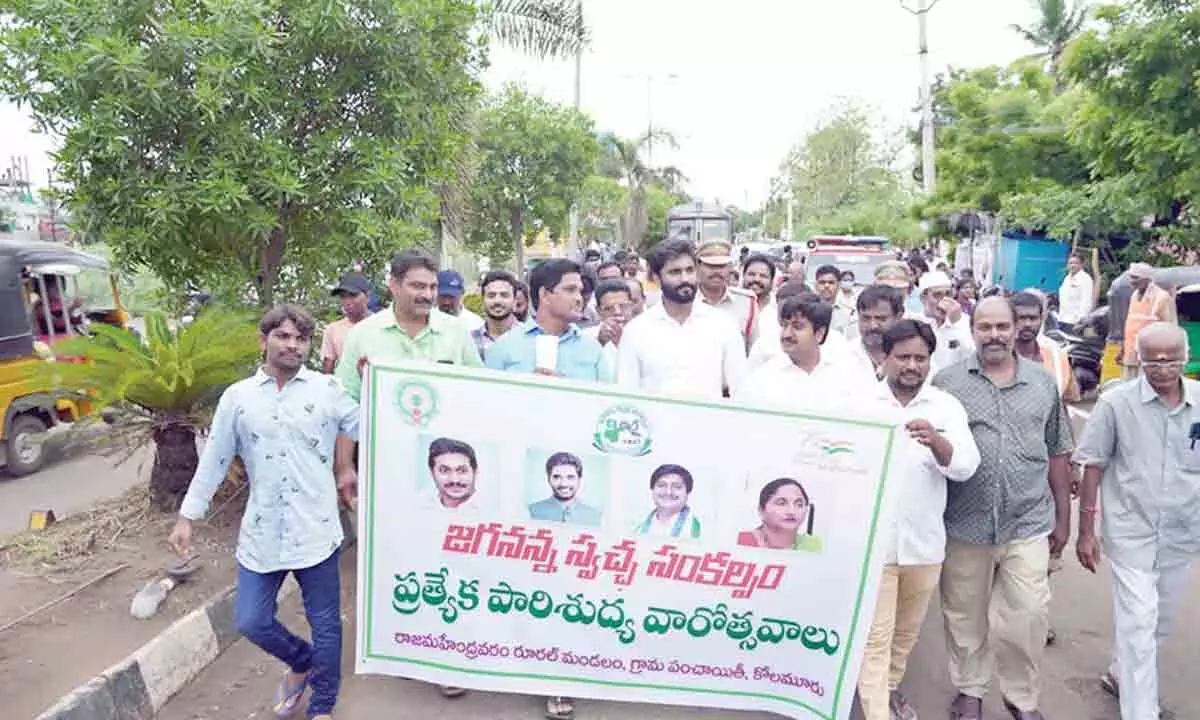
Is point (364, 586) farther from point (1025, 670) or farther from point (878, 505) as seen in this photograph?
point (1025, 670)

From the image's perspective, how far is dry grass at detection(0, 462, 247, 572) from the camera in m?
5.38

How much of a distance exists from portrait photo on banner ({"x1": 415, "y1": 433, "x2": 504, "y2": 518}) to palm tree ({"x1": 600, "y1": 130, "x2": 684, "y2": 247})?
3932 cm

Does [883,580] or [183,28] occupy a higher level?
[183,28]

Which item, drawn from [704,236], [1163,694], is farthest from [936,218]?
[1163,694]

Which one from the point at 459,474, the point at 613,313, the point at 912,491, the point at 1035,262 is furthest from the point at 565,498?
the point at 1035,262

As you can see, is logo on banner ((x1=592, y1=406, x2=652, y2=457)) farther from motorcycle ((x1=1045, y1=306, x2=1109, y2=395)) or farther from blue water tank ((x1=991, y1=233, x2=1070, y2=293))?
blue water tank ((x1=991, y1=233, x2=1070, y2=293))

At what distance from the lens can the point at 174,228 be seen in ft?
19.2

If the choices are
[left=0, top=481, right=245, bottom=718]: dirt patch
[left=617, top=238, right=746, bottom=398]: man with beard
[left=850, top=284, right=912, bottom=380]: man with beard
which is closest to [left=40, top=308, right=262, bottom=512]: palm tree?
[left=0, top=481, right=245, bottom=718]: dirt patch

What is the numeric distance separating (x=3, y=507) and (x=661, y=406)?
7.08 m

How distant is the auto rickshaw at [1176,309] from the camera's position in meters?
9.88

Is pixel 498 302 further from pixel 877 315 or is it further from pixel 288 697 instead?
pixel 288 697

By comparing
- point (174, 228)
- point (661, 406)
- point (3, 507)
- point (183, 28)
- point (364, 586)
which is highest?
point (183, 28)

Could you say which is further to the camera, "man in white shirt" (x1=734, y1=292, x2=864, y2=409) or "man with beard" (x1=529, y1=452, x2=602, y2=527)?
"man in white shirt" (x1=734, y1=292, x2=864, y2=409)

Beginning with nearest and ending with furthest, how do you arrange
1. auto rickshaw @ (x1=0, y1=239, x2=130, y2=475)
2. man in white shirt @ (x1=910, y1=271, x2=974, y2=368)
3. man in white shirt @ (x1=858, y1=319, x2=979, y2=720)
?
man in white shirt @ (x1=858, y1=319, x2=979, y2=720) → man in white shirt @ (x1=910, y1=271, x2=974, y2=368) → auto rickshaw @ (x1=0, y1=239, x2=130, y2=475)
